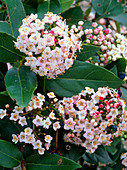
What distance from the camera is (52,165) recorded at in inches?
44.3

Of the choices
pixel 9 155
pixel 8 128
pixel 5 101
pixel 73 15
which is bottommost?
pixel 9 155

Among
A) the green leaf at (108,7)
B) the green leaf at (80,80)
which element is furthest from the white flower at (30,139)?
the green leaf at (108,7)

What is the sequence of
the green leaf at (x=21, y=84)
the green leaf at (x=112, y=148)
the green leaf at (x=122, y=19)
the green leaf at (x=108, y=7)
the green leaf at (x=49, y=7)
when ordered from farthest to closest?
the green leaf at (x=122, y=19) < the green leaf at (x=108, y=7) < the green leaf at (x=112, y=148) < the green leaf at (x=49, y=7) < the green leaf at (x=21, y=84)

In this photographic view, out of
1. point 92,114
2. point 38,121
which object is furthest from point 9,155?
point 92,114

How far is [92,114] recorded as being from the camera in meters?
1.09

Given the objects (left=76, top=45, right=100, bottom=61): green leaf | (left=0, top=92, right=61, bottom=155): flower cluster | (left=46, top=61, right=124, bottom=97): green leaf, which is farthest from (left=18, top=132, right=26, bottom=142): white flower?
(left=76, top=45, right=100, bottom=61): green leaf

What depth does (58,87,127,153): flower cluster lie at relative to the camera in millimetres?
1105

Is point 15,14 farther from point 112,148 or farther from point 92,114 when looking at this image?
point 112,148

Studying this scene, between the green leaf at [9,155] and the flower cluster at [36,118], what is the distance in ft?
0.13

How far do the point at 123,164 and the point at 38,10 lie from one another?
102 cm

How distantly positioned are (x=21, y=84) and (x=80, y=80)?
0.27m

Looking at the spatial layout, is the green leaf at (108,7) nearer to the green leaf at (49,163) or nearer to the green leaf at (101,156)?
the green leaf at (101,156)

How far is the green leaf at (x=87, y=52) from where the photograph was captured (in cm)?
120

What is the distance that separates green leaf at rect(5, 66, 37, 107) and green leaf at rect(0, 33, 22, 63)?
53 millimetres
